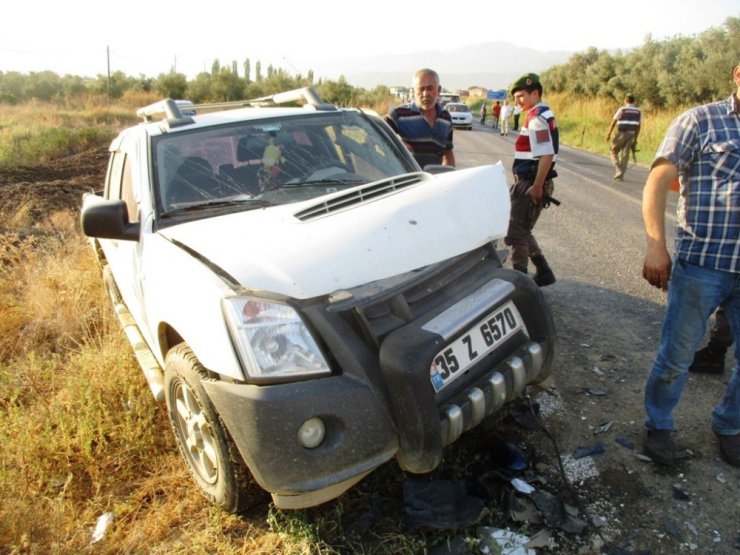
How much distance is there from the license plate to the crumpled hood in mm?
340

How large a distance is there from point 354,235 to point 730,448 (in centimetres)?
221

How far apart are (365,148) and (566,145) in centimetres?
2048

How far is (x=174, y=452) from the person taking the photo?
120 inches

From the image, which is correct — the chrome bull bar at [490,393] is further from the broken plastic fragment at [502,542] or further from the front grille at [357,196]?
the front grille at [357,196]

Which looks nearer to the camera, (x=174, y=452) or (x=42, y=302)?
(x=174, y=452)

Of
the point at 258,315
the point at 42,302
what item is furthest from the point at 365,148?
the point at 42,302

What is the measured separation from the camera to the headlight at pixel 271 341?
6.76 feet

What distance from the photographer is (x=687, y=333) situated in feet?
8.86

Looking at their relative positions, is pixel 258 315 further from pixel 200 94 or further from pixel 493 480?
pixel 200 94

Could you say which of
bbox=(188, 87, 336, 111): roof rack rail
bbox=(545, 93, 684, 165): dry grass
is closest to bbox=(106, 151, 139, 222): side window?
bbox=(188, 87, 336, 111): roof rack rail

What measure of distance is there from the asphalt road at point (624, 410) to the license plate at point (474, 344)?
81 centimetres

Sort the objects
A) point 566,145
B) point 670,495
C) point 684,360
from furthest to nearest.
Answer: point 566,145 < point 684,360 < point 670,495

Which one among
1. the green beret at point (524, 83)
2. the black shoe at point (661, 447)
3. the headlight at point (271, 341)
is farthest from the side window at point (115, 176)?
the black shoe at point (661, 447)

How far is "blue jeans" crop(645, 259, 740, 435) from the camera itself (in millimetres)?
2637
